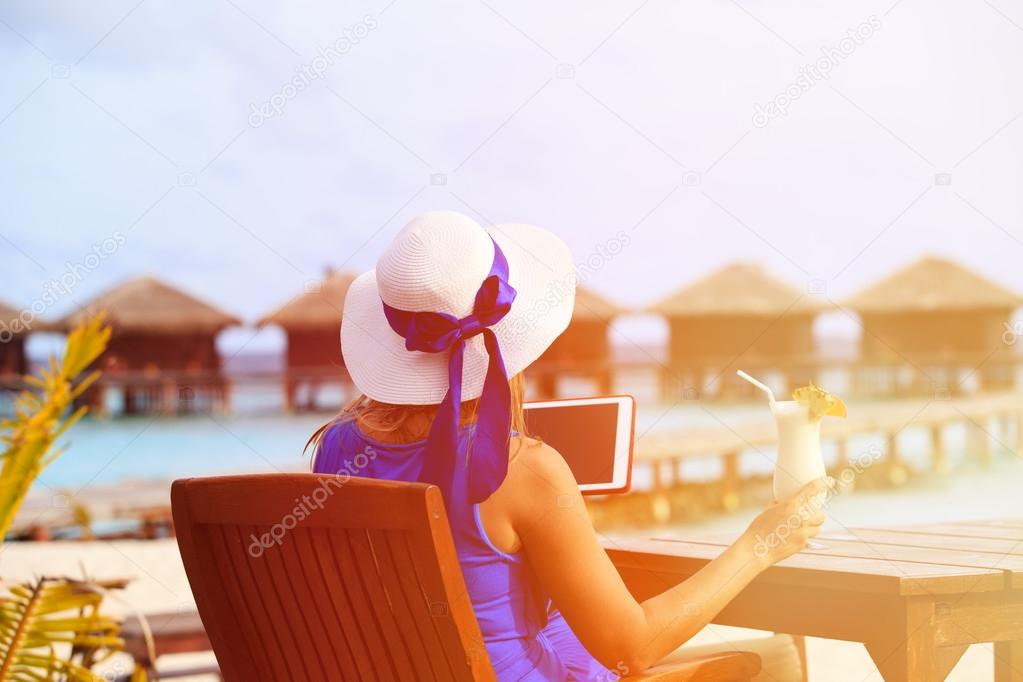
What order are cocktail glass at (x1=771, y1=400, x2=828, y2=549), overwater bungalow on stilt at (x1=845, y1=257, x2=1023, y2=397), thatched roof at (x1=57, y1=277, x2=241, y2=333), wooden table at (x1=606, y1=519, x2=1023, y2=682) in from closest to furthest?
wooden table at (x1=606, y1=519, x2=1023, y2=682), cocktail glass at (x1=771, y1=400, x2=828, y2=549), thatched roof at (x1=57, y1=277, x2=241, y2=333), overwater bungalow on stilt at (x1=845, y1=257, x2=1023, y2=397)

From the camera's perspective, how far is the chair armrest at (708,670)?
1299mm

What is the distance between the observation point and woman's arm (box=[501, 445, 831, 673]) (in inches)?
49.2

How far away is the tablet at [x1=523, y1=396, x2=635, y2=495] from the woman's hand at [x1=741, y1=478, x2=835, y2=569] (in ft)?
1.00

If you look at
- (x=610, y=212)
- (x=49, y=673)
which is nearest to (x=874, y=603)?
(x=49, y=673)

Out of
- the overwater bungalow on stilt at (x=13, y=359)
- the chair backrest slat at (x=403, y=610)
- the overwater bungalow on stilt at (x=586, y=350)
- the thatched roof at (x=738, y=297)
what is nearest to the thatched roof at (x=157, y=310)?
the overwater bungalow on stilt at (x=13, y=359)

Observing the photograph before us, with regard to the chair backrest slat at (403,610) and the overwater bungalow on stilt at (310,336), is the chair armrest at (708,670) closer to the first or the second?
the chair backrest slat at (403,610)

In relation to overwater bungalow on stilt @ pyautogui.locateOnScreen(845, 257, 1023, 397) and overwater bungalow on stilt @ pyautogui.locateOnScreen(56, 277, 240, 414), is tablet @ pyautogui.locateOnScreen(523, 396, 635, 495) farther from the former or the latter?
overwater bungalow on stilt @ pyautogui.locateOnScreen(845, 257, 1023, 397)

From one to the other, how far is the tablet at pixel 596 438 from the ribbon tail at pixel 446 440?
432mm

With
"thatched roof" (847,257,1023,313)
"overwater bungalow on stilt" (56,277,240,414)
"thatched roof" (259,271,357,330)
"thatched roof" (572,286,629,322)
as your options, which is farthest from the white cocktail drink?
"thatched roof" (847,257,1023,313)

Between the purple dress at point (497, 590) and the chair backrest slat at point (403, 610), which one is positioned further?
the purple dress at point (497, 590)

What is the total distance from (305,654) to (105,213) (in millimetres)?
41048

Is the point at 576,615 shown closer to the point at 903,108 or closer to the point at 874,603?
the point at 874,603

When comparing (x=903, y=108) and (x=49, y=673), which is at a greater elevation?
(x=903, y=108)

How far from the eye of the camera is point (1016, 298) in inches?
1244
